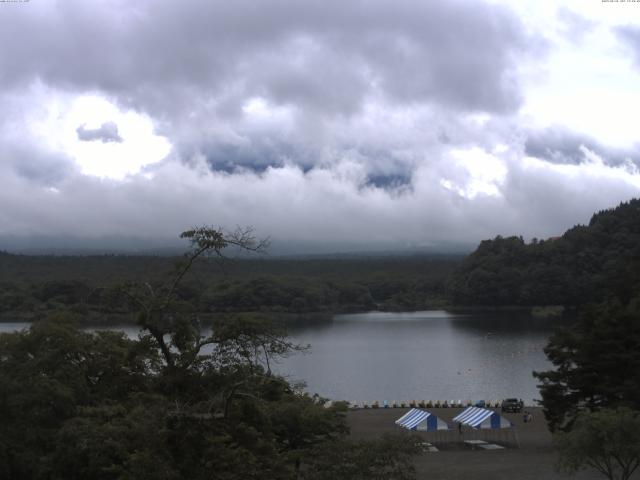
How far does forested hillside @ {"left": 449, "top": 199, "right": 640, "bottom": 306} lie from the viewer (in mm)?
101000

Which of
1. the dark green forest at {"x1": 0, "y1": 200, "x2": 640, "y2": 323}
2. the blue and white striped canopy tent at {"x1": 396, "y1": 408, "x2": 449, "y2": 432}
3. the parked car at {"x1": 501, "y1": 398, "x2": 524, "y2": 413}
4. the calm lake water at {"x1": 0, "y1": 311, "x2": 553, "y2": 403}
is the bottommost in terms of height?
the calm lake water at {"x1": 0, "y1": 311, "x2": 553, "y2": 403}

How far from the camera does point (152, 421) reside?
1039cm

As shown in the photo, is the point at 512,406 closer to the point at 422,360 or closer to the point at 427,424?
the point at 427,424

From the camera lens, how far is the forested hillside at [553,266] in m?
101

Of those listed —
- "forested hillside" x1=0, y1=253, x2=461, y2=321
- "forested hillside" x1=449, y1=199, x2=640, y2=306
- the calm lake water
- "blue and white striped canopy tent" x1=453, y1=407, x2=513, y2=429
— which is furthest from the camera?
"forested hillside" x1=449, y1=199, x2=640, y2=306

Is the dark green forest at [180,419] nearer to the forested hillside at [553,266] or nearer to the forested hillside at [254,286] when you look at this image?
the forested hillside at [254,286]

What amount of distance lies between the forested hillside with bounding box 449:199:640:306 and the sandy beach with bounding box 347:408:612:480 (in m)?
70.5

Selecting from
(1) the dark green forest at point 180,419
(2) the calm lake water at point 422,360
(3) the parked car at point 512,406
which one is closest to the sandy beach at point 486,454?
(3) the parked car at point 512,406

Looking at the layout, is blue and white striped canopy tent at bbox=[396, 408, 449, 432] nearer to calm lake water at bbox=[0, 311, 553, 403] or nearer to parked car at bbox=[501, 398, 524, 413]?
calm lake water at bbox=[0, 311, 553, 403]

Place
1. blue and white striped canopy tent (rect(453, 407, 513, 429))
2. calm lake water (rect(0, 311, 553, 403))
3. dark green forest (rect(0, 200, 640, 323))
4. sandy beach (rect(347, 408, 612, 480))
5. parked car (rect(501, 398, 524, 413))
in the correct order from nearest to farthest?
sandy beach (rect(347, 408, 612, 480)), blue and white striped canopy tent (rect(453, 407, 513, 429)), parked car (rect(501, 398, 524, 413)), calm lake water (rect(0, 311, 553, 403)), dark green forest (rect(0, 200, 640, 323))

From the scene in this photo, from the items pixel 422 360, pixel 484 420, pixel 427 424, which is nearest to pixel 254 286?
pixel 422 360

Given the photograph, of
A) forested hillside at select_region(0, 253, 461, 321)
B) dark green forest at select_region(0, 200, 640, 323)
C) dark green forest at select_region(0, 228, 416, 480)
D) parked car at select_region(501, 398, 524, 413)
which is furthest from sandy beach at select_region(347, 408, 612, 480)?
dark green forest at select_region(0, 200, 640, 323)

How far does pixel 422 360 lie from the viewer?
56625 mm

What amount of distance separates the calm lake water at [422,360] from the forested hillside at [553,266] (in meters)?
14.0
